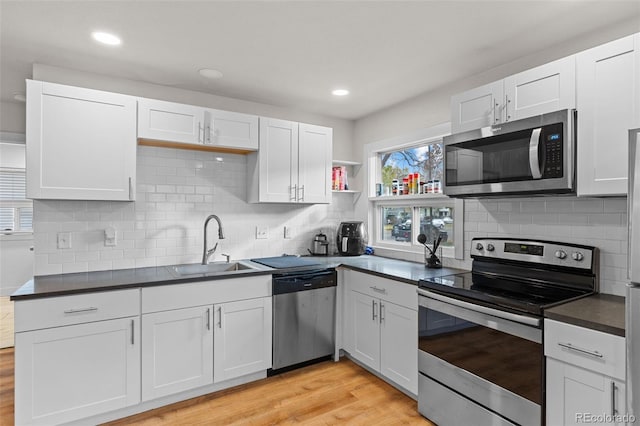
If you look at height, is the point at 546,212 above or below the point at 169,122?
below

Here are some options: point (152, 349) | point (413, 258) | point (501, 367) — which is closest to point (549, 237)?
point (501, 367)

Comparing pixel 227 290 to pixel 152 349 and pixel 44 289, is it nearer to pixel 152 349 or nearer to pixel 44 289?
pixel 152 349

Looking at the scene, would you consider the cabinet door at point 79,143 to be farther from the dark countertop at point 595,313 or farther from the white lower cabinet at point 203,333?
the dark countertop at point 595,313

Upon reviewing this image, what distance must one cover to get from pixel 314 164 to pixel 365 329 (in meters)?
1.60

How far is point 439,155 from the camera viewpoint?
3.17 metres

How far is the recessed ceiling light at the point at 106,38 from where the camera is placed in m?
2.11

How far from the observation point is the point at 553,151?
1868 mm

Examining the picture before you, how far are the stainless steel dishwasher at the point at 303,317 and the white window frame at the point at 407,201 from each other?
92 centimetres

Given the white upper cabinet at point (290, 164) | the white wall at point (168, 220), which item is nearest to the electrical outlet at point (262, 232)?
the white wall at point (168, 220)

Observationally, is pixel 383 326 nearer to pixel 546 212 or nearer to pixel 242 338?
pixel 242 338

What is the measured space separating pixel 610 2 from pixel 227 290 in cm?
286

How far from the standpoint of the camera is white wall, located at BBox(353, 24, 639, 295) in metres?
1.94

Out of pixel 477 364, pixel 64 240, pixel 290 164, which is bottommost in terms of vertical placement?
pixel 477 364

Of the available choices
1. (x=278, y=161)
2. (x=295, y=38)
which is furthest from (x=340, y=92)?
(x=295, y=38)
